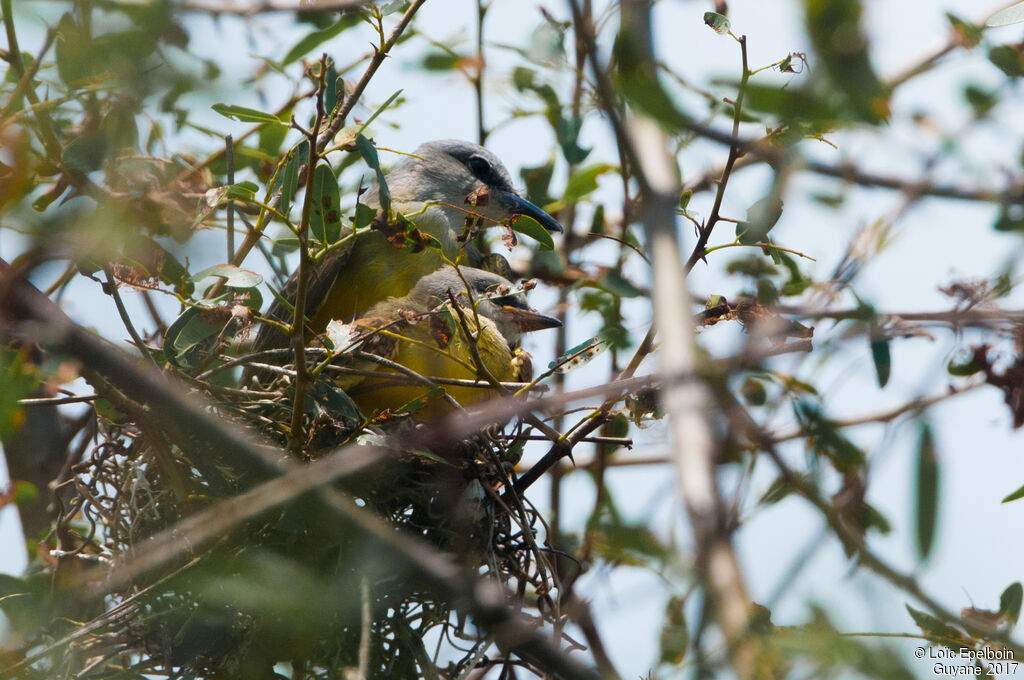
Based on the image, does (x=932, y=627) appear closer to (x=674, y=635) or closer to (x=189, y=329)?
(x=674, y=635)

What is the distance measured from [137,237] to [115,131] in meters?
0.19

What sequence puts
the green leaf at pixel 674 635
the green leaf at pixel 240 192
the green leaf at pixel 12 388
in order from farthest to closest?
the green leaf at pixel 240 192 < the green leaf at pixel 674 635 < the green leaf at pixel 12 388

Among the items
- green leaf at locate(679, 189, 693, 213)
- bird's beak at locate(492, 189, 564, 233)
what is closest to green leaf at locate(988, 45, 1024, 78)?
green leaf at locate(679, 189, 693, 213)

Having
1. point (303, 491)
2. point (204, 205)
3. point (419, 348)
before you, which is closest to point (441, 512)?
point (419, 348)

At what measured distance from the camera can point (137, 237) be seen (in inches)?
53.2

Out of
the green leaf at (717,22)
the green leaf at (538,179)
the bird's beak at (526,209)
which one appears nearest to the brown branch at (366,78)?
the green leaf at (717,22)

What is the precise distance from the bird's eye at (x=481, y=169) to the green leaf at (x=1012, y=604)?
2.66m

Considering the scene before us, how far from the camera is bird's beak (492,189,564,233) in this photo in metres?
3.66

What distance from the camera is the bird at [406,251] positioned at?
3.31 metres

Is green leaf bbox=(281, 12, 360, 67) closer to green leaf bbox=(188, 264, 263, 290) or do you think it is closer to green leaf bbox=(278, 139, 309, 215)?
green leaf bbox=(278, 139, 309, 215)

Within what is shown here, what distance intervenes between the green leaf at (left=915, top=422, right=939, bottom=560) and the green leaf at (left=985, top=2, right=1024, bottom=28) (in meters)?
1.14

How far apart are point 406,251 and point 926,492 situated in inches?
77.2

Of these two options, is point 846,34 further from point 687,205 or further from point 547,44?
point 547,44

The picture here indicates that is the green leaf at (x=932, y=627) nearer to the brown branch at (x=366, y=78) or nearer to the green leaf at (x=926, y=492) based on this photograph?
the green leaf at (x=926, y=492)
